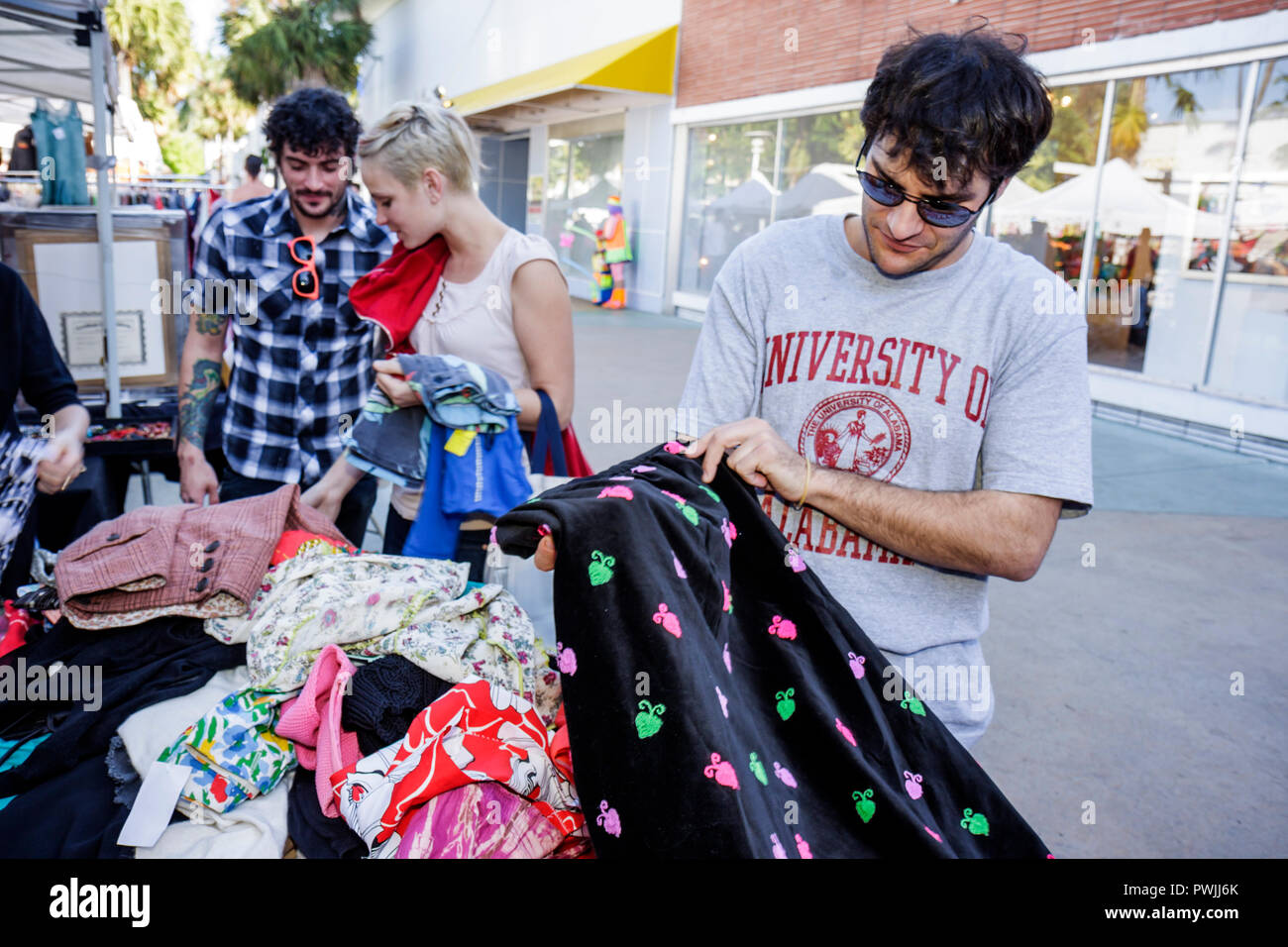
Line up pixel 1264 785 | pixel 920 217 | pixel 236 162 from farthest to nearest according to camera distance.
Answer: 1. pixel 236 162
2. pixel 1264 785
3. pixel 920 217

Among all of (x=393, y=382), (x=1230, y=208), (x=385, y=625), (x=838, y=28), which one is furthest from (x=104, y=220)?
(x=838, y=28)

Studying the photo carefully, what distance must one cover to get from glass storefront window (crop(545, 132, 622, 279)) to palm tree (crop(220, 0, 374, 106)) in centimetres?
1629

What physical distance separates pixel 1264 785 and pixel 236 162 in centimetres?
3471

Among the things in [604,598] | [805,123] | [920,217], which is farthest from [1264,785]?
[805,123]

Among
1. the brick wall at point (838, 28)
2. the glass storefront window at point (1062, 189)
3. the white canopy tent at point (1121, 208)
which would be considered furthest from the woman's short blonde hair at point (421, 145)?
the glass storefront window at point (1062, 189)

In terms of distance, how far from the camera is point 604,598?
56.1 inches

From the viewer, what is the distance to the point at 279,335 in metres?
3.18

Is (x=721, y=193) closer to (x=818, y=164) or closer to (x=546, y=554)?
(x=818, y=164)

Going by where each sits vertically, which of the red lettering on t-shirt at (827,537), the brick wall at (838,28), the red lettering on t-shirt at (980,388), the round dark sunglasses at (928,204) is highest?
the brick wall at (838,28)

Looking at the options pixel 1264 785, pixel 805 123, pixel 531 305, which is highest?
pixel 805 123

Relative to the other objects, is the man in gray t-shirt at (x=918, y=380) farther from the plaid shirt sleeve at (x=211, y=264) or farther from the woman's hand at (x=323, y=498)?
the plaid shirt sleeve at (x=211, y=264)

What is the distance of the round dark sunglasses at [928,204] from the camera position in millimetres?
1640

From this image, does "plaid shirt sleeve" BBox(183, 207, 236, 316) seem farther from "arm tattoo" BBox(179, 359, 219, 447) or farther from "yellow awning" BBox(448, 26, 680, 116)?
"yellow awning" BBox(448, 26, 680, 116)
